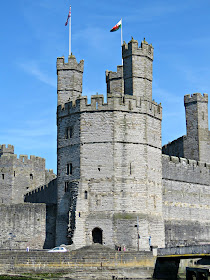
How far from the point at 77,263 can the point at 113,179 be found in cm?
774

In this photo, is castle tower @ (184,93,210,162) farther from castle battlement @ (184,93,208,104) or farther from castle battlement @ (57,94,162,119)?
castle battlement @ (57,94,162,119)


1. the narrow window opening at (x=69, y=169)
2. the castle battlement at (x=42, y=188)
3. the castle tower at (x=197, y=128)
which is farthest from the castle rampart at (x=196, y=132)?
the narrow window opening at (x=69, y=169)

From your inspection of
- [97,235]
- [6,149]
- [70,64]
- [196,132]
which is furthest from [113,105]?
[6,149]

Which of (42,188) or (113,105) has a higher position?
(113,105)

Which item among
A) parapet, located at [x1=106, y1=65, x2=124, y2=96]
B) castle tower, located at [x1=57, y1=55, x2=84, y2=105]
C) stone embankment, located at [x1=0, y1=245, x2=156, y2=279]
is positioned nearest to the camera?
stone embankment, located at [x1=0, y1=245, x2=156, y2=279]

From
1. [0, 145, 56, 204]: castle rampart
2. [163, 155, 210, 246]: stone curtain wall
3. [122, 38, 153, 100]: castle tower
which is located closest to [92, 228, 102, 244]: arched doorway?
[163, 155, 210, 246]: stone curtain wall

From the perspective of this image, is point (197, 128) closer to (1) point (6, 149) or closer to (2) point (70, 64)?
(2) point (70, 64)

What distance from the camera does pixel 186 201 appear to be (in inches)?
1923

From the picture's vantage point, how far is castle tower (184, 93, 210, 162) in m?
55.6

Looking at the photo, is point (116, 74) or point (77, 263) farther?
point (116, 74)

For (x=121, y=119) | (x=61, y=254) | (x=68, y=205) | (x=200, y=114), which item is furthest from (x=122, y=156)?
(x=200, y=114)

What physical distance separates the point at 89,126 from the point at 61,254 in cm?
1067

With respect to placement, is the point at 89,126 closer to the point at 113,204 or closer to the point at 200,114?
the point at 113,204

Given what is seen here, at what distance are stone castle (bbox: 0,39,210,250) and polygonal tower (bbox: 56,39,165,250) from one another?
0.07m
